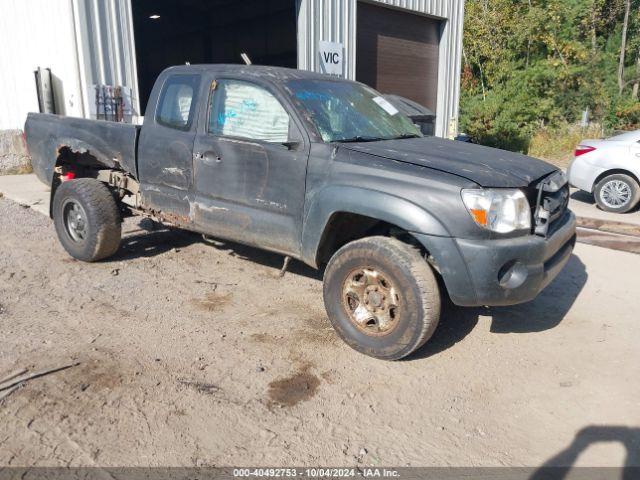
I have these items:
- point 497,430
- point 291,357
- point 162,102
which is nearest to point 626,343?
point 497,430

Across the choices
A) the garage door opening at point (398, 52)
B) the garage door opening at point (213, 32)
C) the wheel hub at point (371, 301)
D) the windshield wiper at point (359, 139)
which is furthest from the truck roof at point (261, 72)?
the garage door opening at point (213, 32)

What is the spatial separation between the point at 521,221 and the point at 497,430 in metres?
1.29

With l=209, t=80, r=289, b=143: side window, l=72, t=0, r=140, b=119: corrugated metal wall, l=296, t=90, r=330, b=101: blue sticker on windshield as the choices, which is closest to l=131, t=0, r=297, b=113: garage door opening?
l=72, t=0, r=140, b=119: corrugated metal wall

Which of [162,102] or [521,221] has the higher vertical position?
[162,102]

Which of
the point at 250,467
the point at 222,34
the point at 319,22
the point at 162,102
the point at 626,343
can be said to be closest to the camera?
the point at 250,467

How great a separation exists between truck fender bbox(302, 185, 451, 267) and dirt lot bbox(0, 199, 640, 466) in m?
0.77

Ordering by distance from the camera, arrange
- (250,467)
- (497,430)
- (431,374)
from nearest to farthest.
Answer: (250,467) → (497,430) → (431,374)

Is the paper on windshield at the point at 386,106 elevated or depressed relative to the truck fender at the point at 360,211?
elevated

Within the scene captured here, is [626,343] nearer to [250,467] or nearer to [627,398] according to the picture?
[627,398]

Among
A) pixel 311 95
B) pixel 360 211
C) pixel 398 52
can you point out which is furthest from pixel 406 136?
pixel 398 52

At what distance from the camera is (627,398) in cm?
333

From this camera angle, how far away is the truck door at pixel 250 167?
4.05 m

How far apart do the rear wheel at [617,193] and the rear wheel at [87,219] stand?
23.4ft

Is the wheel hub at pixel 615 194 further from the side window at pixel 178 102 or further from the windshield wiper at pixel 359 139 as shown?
the side window at pixel 178 102
